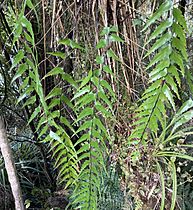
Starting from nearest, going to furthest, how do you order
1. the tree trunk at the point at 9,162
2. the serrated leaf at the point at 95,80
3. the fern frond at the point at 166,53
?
the fern frond at the point at 166,53 < the serrated leaf at the point at 95,80 < the tree trunk at the point at 9,162

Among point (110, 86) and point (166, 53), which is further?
point (110, 86)

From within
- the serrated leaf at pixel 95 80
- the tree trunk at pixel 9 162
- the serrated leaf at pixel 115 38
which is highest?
the serrated leaf at pixel 115 38

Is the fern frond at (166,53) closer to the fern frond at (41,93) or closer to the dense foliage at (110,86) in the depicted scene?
the dense foliage at (110,86)

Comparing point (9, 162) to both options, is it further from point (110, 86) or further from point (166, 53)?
point (166, 53)

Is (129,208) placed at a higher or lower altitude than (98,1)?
lower

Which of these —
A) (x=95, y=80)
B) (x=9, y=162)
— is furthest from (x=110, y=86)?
(x=9, y=162)

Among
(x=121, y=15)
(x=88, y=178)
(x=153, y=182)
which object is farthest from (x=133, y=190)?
(x=121, y=15)

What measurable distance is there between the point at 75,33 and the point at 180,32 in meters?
0.21

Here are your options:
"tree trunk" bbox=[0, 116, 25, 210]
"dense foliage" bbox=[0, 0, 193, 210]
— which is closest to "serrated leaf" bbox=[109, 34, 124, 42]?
"dense foliage" bbox=[0, 0, 193, 210]

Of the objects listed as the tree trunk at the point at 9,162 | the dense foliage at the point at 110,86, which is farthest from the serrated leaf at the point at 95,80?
the tree trunk at the point at 9,162

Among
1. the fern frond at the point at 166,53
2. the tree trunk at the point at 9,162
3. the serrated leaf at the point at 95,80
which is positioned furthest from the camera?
the tree trunk at the point at 9,162

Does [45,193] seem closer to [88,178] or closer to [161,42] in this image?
[88,178]

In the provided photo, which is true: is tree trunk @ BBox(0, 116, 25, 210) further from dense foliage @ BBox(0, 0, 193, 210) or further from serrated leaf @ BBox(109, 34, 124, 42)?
serrated leaf @ BBox(109, 34, 124, 42)

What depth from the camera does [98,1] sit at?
1.48ft
